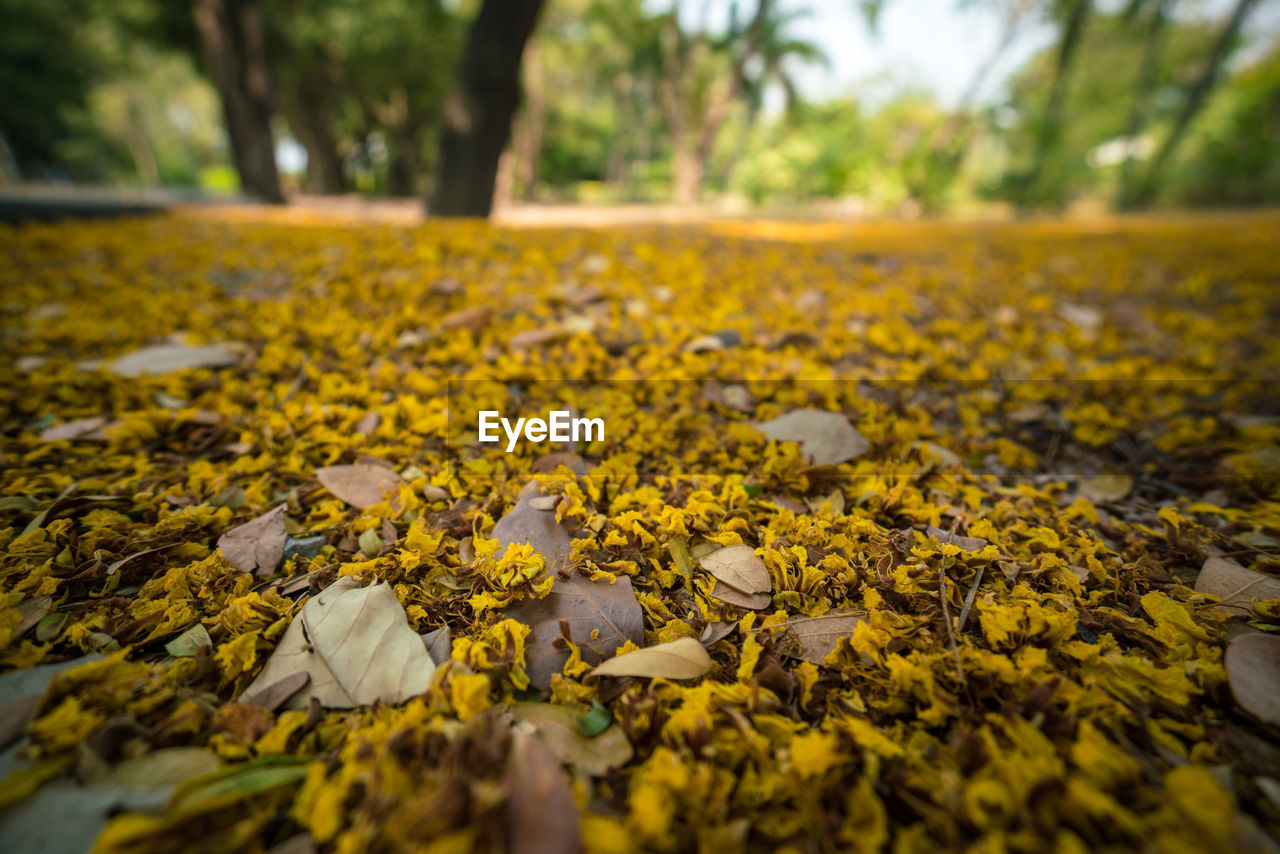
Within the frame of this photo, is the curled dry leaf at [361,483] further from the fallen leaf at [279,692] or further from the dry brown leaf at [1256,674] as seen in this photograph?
the dry brown leaf at [1256,674]

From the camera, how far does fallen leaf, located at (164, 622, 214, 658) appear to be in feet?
3.25

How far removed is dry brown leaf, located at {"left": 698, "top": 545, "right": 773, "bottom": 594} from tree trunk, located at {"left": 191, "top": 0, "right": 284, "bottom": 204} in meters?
9.28

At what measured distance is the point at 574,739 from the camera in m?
0.88

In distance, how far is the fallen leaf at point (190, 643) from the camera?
99 cm

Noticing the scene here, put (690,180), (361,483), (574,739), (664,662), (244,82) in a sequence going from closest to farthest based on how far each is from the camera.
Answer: (574,739)
(664,662)
(361,483)
(244,82)
(690,180)

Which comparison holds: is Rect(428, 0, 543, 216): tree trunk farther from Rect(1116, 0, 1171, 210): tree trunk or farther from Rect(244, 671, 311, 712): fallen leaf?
Rect(1116, 0, 1171, 210): tree trunk

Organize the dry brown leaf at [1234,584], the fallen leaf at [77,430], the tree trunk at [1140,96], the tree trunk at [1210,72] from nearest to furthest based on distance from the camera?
the dry brown leaf at [1234,584]
the fallen leaf at [77,430]
the tree trunk at [1210,72]
the tree trunk at [1140,96]

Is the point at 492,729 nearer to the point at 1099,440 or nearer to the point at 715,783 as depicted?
the point at 715,783

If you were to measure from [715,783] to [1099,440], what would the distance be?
1.92 meters

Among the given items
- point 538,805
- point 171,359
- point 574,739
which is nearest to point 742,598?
point 574,739

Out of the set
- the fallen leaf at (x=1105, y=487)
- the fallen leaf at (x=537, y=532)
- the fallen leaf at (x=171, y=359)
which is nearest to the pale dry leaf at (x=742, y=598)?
the fallen leaf at (x=537, y=532)

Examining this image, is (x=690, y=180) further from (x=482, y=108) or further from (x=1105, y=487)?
(x=1105, y=487)

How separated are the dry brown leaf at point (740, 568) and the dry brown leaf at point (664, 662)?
187 millimetres

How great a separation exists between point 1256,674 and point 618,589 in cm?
112
